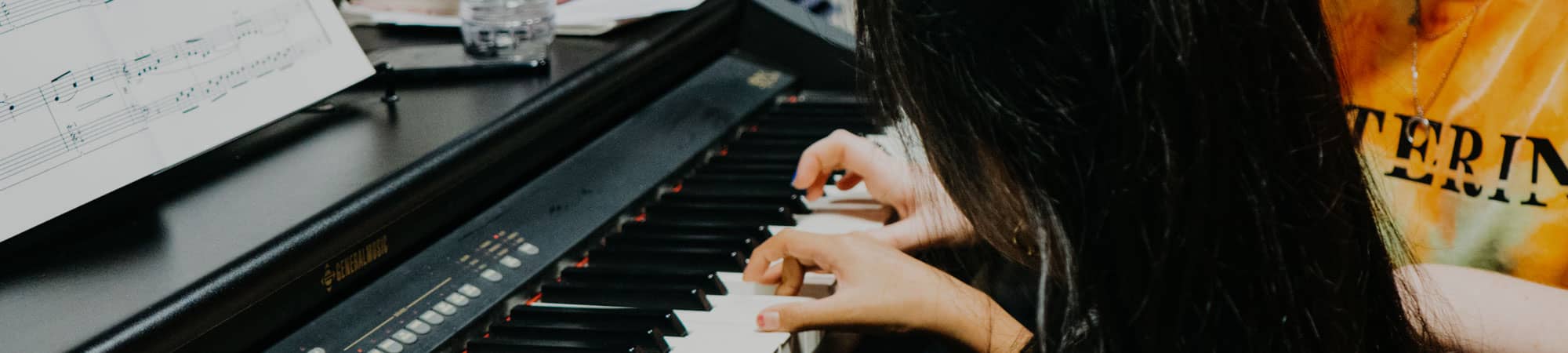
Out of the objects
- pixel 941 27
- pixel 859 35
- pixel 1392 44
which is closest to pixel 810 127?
pixel 1392 44

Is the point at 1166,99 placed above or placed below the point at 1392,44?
above

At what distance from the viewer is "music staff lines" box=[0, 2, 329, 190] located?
91cm

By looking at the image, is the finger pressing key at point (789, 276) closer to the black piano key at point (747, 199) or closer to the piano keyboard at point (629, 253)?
the piano keyboard at point (629, 253)

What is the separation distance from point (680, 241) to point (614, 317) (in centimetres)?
19

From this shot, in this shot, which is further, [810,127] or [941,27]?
[810,127]

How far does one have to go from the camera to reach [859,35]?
0.77 metres

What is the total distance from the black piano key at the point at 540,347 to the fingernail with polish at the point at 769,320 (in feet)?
0.36

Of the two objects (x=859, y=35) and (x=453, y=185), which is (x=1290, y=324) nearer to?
(x=859, y=35)

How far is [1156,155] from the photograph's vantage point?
645 mm

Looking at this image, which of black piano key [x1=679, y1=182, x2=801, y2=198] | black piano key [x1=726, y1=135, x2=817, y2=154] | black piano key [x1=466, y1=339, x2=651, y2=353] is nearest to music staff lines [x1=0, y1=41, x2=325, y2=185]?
black piano key [x1=466, y1=339, x2=651, y2=353]

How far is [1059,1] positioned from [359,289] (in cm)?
70

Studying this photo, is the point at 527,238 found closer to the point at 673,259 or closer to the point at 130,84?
the point at 673,259

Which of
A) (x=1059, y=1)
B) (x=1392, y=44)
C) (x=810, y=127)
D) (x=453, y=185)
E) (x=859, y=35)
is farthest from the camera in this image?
(x=810, y=127)

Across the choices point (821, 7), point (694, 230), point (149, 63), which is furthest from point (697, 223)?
point (821, 7)
